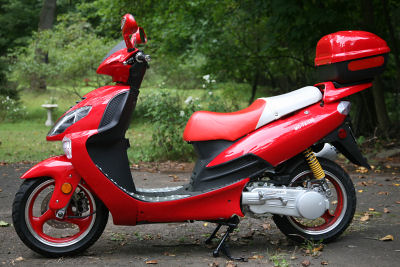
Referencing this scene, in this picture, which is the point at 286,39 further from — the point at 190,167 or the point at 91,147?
the point at 91,147

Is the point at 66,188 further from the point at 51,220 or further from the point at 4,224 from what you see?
the point at 4,224

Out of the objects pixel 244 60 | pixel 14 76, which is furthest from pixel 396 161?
pixel 14 76

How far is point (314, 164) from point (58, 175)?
189 centimetres

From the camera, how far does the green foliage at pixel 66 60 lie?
A: 14703 millimetres

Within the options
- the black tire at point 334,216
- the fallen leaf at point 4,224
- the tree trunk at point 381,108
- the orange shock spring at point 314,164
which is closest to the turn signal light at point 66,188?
the fallen leaf at point 4,224

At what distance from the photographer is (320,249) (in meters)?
4.00

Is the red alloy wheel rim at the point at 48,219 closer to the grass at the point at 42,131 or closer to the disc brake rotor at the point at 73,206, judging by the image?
the disc brake rotor at the point at 73,206

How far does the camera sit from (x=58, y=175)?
12.6 feet

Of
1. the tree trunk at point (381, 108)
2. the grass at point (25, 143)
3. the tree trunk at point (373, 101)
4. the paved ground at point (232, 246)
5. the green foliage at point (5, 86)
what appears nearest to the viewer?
the paved ground at point (232, 246)

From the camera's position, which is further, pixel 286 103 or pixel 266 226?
pixel 266 226

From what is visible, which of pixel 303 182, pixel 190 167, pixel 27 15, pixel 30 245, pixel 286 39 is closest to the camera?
pixel 30 245

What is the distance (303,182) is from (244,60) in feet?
25.3

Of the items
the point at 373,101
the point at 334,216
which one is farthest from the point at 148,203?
the point at 373,101

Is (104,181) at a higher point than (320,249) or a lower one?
higher
